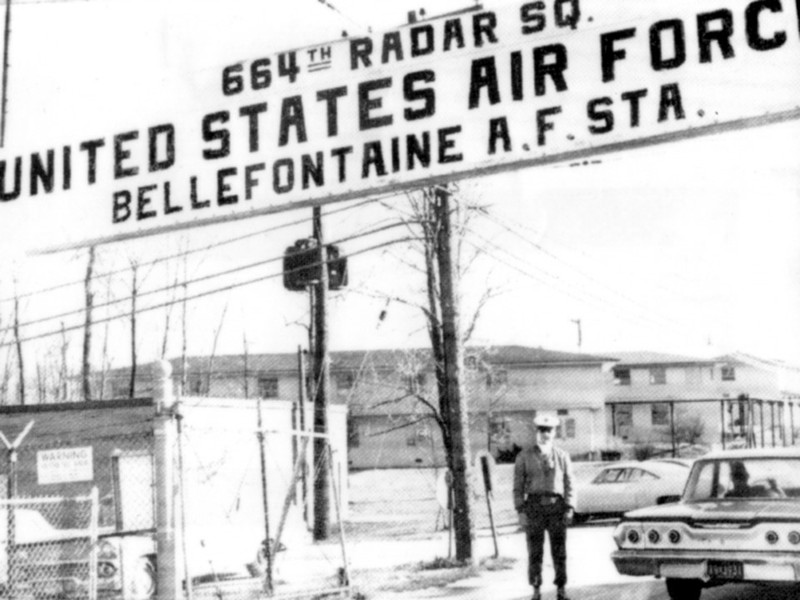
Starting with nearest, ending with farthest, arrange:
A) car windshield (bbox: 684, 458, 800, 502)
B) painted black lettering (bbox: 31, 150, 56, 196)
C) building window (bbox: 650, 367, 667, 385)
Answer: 1. painted black lettering (bbox: 31, 150, 56, 196)
2. car windshield (bbox: 684, 458, 800, 502)
3. building window (bbox: 650, 367, 667, 385)

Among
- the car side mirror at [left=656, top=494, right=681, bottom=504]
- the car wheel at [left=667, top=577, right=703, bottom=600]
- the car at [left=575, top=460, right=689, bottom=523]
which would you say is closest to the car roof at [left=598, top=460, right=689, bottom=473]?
the car at [left=575, top=460, right=689, bottom=523]

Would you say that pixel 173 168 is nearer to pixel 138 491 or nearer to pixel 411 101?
pixel 411 101

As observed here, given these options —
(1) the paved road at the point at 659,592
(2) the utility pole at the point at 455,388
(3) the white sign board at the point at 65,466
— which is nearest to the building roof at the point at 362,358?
(3) the white sign board at the point at 65,466

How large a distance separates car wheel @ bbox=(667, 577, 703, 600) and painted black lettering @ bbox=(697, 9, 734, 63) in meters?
7.82

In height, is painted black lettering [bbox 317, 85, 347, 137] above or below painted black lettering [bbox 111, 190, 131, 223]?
above

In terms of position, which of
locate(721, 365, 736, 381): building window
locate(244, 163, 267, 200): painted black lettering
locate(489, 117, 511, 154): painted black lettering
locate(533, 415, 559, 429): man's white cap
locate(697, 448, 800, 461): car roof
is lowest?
locate(697, 448, 800, 461): car roof

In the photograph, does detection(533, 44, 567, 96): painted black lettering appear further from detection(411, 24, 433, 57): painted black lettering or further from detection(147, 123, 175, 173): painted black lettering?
detection(147, 123, 175, 173): painted black lettering

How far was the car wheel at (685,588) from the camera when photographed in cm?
968

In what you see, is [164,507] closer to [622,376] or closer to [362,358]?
[362,358]

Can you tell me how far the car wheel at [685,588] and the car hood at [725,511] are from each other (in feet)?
2.28

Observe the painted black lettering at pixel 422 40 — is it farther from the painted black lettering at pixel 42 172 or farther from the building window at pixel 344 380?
the building window at pixel 344 380

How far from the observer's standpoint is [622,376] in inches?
2504

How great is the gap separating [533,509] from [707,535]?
5.02 ft

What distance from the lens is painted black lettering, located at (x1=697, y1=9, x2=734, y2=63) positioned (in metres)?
2.72
